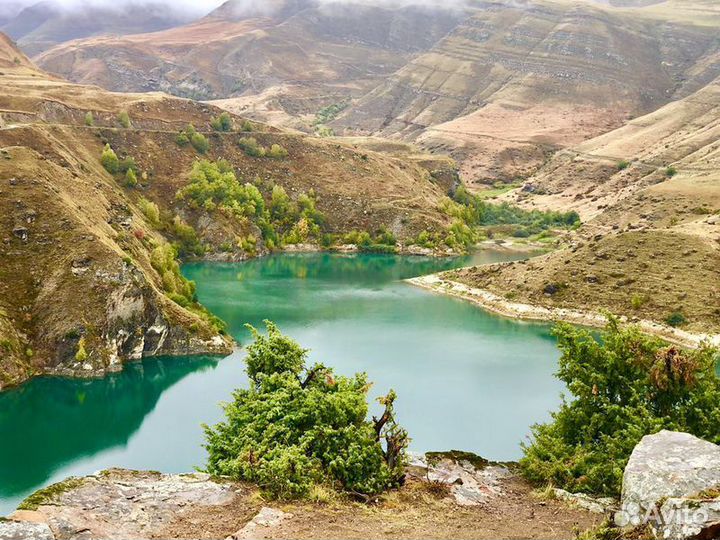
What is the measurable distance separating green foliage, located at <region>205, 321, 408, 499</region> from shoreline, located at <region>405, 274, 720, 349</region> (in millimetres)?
43496

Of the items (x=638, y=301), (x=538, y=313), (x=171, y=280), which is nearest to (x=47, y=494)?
(x=171, y=280)

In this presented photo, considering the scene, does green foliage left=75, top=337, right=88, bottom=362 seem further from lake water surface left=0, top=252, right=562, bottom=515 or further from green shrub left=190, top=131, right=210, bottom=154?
green shrub left=190, top=131, right=210, bottom=154

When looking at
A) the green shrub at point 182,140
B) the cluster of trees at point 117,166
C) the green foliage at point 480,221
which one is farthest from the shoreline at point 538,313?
the green shrub at point 182,140

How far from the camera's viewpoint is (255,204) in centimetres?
13362

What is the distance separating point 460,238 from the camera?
14050 centimetres

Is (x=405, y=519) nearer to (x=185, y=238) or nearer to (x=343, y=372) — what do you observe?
(x=343, y=372)

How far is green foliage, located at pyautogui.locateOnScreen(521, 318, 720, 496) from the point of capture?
27891 millimetres

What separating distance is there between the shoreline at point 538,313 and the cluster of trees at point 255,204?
3507cm

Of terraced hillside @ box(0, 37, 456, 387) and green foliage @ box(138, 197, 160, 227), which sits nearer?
terraced hillside @ box(0, 37, 456, 387)

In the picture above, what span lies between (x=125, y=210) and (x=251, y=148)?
2127 inches

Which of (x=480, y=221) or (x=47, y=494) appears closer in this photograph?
(x=47, y=494)

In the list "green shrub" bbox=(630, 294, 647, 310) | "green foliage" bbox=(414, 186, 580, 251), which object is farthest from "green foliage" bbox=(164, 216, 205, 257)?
"green shrub" bbox=(630, 294, 647, 310)

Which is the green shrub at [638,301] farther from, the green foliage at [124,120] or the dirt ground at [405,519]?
the green foliage at [124,120]

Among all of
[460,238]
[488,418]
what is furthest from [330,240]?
[488,418]
